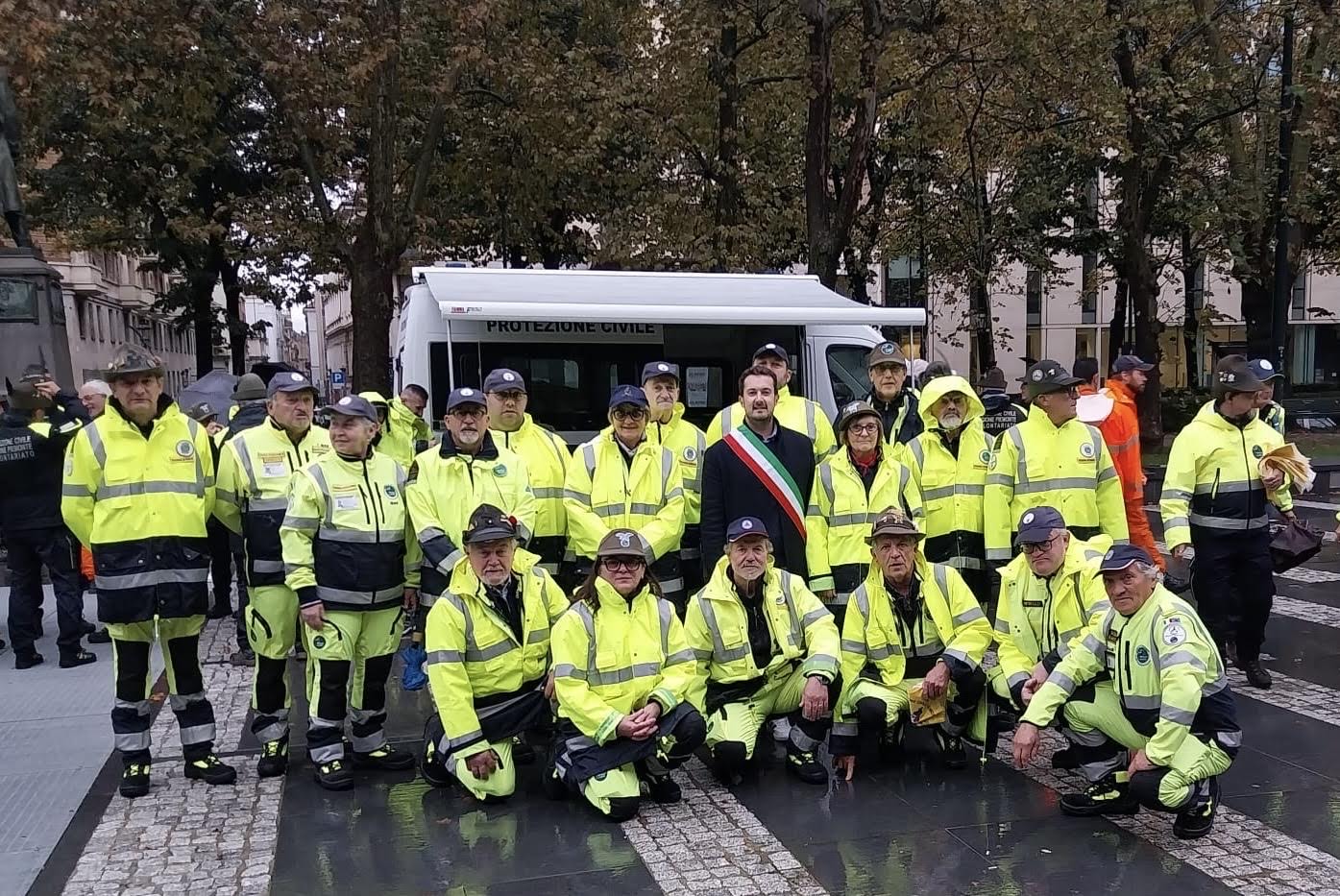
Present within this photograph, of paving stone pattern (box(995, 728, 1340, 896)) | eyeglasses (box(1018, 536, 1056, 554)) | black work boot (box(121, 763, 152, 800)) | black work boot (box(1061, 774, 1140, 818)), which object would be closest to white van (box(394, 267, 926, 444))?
black work boot (box(121, 763, 152, 800))

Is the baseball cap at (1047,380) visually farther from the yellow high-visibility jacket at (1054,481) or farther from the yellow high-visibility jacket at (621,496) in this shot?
the yellow high-visibility jacket at (621,496)

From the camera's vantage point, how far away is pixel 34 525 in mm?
7152

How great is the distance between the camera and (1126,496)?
22.0 ft

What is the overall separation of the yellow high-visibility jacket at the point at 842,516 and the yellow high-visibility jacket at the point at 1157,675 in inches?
48.8

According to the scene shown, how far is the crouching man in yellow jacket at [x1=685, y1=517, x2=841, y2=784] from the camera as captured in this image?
4.92m

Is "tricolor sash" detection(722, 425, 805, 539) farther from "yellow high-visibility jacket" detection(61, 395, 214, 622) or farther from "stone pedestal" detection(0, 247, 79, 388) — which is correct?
"stone pedestal" detection(0, 247, 79, 388)

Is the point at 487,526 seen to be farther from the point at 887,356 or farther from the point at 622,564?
the point at 887,356

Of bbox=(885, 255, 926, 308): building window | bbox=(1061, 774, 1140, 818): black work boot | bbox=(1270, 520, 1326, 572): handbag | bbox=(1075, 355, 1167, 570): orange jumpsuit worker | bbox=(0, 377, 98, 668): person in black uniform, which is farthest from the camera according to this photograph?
bbox=(885, 255, 926, 308): building window

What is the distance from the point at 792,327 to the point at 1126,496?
404 centimetres

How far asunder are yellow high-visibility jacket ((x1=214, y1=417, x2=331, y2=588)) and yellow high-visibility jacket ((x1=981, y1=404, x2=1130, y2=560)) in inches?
142

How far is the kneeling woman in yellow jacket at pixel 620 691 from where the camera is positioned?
4609mm

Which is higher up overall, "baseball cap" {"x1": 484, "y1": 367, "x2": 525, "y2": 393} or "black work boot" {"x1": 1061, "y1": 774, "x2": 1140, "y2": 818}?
"baseball cap" {"x1": 484, "y1": 367, "x2": 525, "y2": 393}

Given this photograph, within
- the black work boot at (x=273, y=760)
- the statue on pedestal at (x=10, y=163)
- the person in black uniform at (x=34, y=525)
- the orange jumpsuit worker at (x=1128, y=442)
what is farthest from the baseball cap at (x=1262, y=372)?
the statue on pedestal at (x=10, y=163)

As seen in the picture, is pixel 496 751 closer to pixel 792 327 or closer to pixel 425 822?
pixel 425 822
